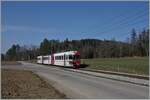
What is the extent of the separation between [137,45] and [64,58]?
272 feet

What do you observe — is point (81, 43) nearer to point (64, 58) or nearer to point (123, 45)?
point (123, 45)

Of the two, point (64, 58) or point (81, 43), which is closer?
point (64, 58)

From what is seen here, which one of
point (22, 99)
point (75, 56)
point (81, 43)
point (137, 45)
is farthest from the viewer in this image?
point (81, 43)

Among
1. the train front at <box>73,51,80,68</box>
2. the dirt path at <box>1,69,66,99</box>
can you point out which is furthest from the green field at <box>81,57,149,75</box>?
the dirt path at <box>1,69,66,99</box>

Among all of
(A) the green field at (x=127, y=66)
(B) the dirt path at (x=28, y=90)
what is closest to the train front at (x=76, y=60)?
(A) the green field at (x=127, y=66)

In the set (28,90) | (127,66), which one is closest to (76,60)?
(127,66)

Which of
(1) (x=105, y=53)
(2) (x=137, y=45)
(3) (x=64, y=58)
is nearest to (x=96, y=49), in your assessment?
(1) (x=105, y=53)

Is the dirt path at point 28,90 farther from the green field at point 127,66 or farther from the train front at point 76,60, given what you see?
the train front at point 76,60

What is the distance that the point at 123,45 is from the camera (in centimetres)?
14600

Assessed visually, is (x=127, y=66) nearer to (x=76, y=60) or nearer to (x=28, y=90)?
(x=76, y=60)

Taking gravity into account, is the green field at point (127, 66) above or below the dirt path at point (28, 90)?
below

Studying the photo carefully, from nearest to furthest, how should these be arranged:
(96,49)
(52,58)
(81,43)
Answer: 1. (52,58)
2. (96,49)
3. (81,43)

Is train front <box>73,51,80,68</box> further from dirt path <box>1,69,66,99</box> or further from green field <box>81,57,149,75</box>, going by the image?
dirt path <box>1,69,66,99</box>

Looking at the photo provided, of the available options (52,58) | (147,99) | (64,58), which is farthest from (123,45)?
(147,99)
